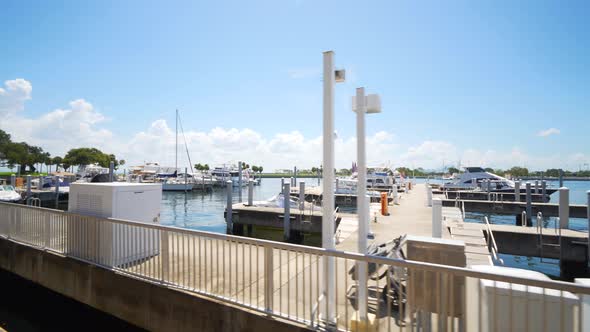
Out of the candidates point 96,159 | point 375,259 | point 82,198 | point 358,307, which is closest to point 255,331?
point 358,307

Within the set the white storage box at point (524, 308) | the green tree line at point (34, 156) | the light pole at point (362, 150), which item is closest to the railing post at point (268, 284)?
the light pole at point (362, 150)

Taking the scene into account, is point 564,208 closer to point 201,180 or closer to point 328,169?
point 328,169

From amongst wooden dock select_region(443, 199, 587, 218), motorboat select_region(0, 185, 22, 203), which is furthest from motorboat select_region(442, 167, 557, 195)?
motorboat select_region(0, 185, 22, 203)

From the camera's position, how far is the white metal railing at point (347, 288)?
246cm

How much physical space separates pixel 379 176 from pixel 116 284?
1487 inches

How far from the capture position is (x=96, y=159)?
246 feet

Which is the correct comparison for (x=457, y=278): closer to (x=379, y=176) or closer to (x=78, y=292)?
(x=78, y=292)

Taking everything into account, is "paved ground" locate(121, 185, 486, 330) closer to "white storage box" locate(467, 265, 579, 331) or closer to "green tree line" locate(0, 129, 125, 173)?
"white storage box" locate(467, 265, 579, 331)

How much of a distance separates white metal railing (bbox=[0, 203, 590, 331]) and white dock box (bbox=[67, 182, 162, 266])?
2 cm

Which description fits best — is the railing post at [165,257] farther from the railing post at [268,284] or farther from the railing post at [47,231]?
the railing post at [47,231]

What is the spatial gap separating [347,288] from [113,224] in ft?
15.0

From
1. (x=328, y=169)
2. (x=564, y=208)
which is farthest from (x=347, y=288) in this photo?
(x=564, y=208)

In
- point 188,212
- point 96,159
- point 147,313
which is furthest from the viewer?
point 96,159

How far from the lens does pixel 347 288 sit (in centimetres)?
351
